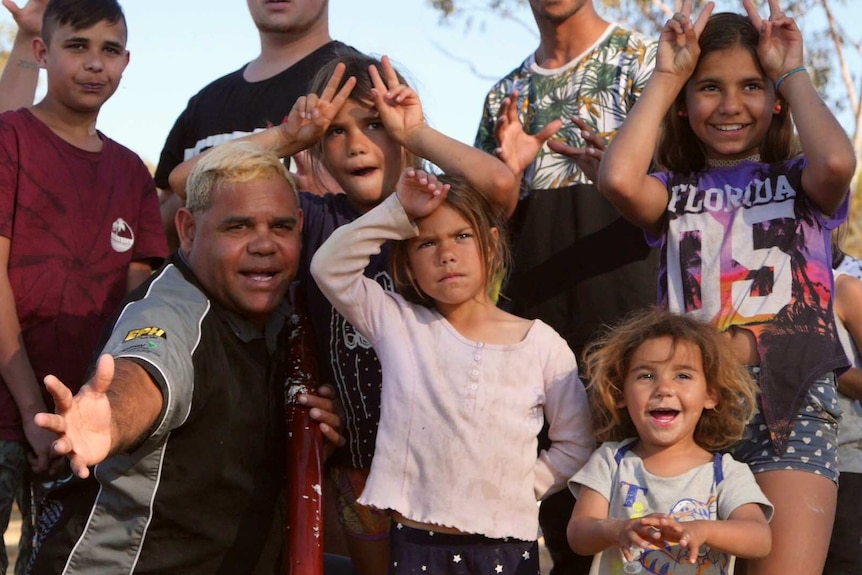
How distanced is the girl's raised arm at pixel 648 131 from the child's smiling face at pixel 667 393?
1.73 ft

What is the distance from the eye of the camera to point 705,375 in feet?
10.8

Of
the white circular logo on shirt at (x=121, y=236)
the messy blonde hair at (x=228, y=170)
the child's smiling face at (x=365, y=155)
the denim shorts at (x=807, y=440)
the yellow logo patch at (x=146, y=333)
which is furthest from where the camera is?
the white circular logo on shirt at (x=121, y=236)

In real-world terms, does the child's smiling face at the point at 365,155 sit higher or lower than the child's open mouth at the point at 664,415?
higher

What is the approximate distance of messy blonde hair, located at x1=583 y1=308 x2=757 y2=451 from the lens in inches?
129

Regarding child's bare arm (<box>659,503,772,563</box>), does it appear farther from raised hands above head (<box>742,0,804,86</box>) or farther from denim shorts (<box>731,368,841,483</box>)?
raised hands above head (<box>742,0,804,86</box>)

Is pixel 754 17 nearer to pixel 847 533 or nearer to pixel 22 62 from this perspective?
pixel 847 533

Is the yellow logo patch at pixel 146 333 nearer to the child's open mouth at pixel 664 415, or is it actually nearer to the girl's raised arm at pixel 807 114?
the child's open mouth at pixel 664 415

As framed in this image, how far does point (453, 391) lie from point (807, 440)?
1047 mm

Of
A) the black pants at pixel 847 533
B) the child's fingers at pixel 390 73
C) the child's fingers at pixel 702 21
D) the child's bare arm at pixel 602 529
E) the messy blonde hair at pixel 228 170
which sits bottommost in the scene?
the child's bare arm at pixel 602 529

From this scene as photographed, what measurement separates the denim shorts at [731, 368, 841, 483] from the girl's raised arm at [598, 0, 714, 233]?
0.66 m

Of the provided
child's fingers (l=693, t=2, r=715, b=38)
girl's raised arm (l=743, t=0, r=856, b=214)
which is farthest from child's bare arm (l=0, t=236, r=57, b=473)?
girl's raised arm (l=743, t=0, r=856, b=214)

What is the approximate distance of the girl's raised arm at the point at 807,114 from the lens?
338 centimetres

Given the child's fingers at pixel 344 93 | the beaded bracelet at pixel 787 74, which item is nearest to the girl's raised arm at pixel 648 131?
the beaded bracelet at pixel 787 74

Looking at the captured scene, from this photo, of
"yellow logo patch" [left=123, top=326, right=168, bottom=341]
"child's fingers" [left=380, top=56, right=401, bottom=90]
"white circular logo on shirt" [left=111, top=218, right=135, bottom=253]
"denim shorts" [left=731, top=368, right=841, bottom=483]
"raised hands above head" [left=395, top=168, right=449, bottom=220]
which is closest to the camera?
"yellow logo patch" [left=123, top=326, right=168, bottom=341]
